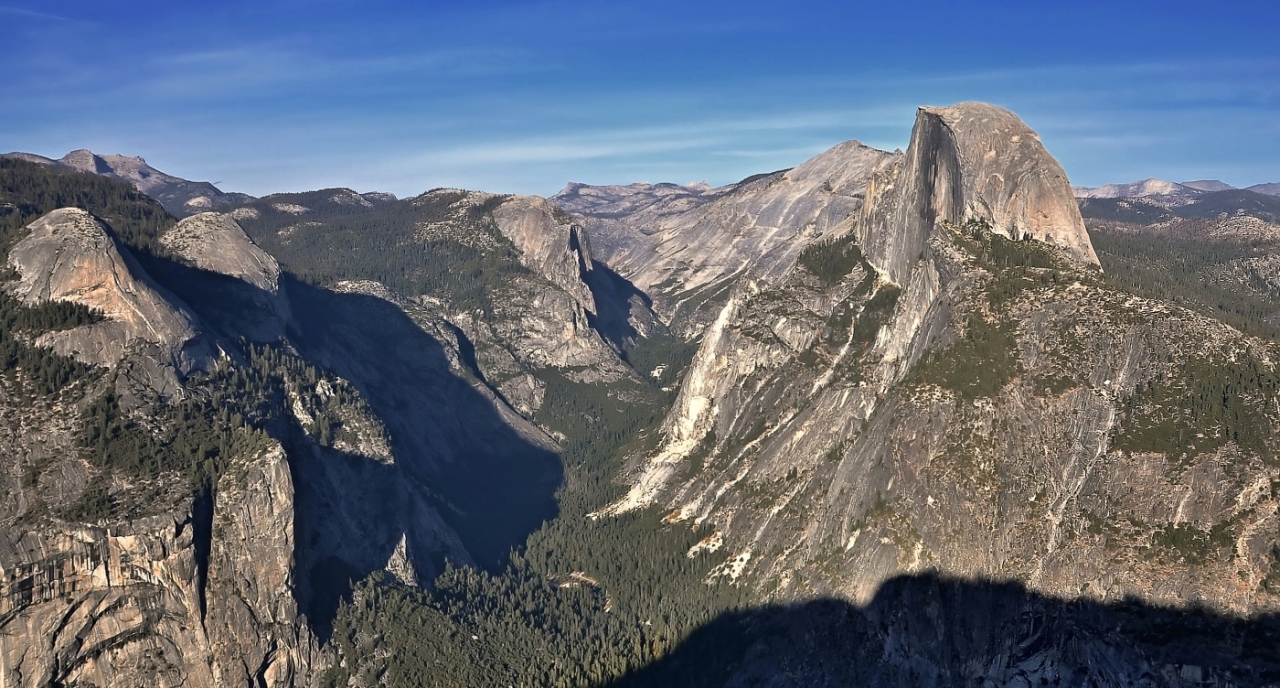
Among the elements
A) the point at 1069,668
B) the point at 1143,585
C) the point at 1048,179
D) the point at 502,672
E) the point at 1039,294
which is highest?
the point at 1048,179

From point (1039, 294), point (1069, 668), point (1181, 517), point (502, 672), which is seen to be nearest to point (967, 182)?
point (1039, 294)

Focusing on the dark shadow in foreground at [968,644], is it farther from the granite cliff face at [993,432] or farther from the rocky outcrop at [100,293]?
the rocky outcrop at [100,293]

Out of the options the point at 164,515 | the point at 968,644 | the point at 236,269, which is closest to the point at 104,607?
the point at 164,515

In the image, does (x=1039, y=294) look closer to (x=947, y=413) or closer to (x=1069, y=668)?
(x=947, y=413)

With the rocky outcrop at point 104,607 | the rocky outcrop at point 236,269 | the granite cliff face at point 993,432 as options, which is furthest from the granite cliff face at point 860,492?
the rocky outcrop at point 236,269

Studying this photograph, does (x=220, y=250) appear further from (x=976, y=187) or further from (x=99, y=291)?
(x=976, y=187)
